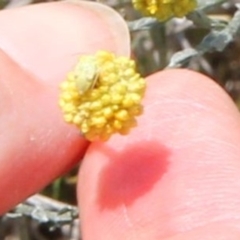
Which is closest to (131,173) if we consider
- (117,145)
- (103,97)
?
(117,145)

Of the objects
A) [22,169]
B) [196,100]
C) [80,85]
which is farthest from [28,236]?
[80,85]

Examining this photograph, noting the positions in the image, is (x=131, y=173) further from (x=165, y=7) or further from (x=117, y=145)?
(x=165, y=7)

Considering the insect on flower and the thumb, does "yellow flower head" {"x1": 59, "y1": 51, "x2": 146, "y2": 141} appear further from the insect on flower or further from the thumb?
the thumb

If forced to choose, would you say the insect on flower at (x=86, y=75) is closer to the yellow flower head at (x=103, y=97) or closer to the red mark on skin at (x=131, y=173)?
the yellow flower head at (x=103, y=97)

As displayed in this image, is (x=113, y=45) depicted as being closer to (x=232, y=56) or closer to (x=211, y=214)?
(x=211, y=214)

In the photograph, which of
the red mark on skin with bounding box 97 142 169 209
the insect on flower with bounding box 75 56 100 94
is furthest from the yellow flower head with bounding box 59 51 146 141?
the red mark on skin with bounding box 97 142 169 209
